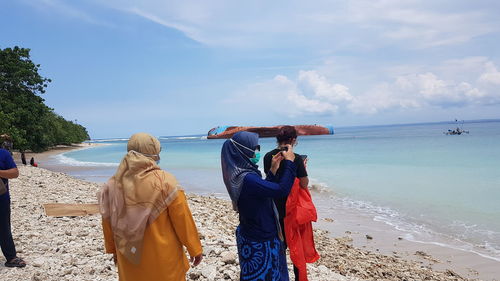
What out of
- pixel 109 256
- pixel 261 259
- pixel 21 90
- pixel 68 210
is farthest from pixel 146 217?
pixel 21 90

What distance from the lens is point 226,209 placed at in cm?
991


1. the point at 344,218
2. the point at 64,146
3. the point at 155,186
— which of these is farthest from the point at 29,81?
the point at 64,146

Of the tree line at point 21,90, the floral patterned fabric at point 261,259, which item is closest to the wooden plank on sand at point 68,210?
the floral patterned fabric at point 261,259

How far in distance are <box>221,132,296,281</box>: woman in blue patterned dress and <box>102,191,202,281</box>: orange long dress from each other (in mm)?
382

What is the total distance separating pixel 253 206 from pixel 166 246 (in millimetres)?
652

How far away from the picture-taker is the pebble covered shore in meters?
4.34

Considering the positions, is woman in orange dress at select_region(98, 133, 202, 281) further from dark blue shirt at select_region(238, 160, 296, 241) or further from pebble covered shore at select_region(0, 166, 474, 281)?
pebble covered shore at select_region(0, 166, 474, 281)

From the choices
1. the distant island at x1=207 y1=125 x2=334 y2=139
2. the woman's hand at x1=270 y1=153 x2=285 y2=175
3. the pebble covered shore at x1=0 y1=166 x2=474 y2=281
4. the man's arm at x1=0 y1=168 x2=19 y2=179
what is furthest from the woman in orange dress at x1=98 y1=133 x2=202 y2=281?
the man's arm at x1=0 y1=168 x2=19 y2=179

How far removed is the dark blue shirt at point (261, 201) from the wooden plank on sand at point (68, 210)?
5815 millimetres

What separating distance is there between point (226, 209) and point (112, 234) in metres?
7.38

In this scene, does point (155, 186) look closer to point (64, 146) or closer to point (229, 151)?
point (229, 151)

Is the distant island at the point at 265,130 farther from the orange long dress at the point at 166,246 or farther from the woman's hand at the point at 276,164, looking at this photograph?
the orange long dress at the point at 166,246

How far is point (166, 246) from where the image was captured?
→ 2.44 m

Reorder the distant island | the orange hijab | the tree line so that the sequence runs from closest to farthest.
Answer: the orange hijab
the distant island
the tree line
